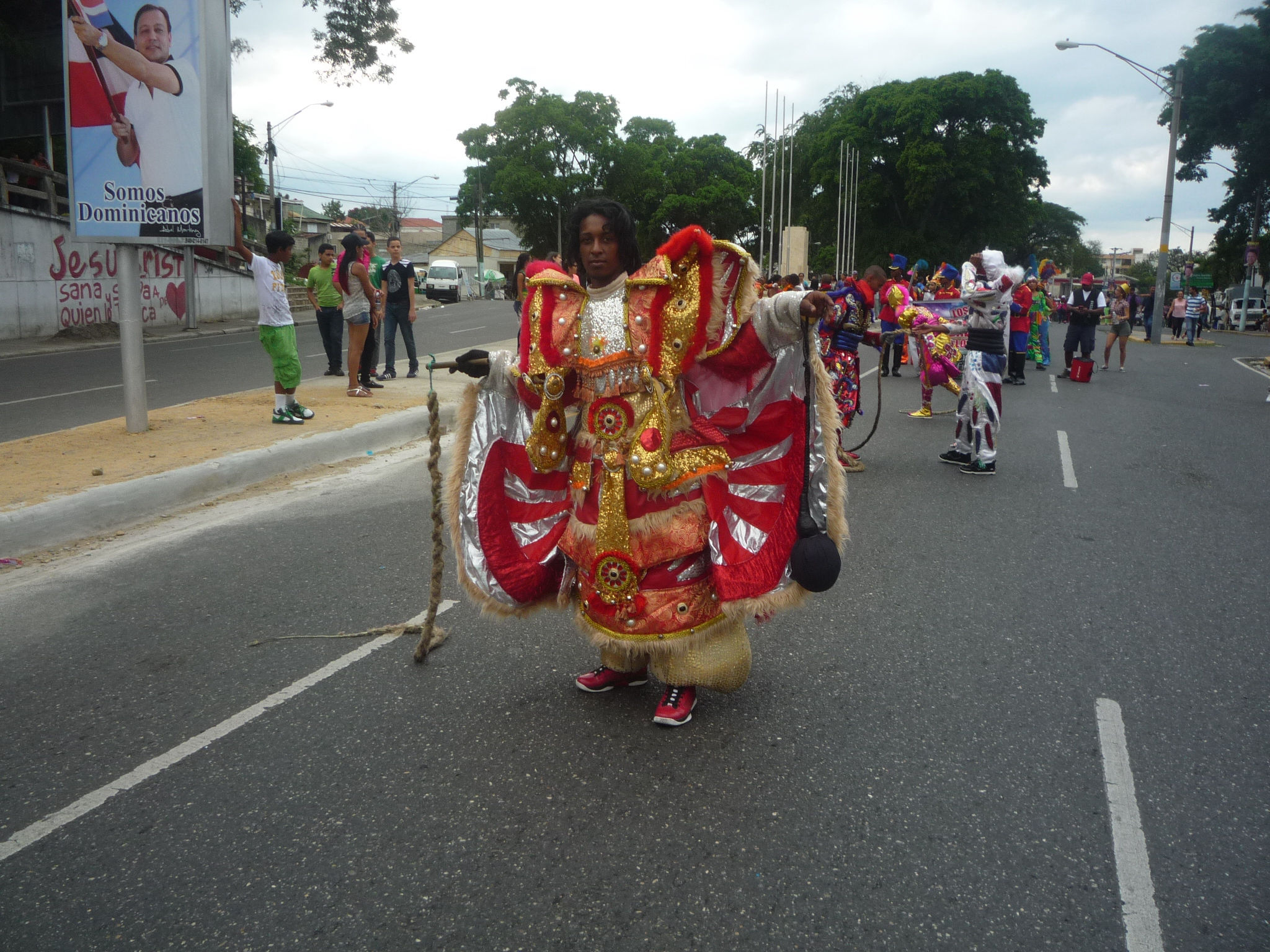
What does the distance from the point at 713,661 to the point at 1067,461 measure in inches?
261

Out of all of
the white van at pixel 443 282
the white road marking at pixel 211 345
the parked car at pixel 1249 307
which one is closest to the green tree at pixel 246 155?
the white van at pixel 443 282

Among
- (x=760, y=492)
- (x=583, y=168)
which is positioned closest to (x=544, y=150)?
(x=583, y=168)

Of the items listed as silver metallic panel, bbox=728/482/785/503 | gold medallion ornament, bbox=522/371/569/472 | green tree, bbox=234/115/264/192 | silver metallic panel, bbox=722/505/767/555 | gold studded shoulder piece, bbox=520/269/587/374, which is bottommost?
silver metallic panel, bbox=722/505/767/555

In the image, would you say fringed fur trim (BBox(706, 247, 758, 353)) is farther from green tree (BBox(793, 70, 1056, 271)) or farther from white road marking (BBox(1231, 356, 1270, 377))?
green tree (BBox(793, 70, 1056, 271))

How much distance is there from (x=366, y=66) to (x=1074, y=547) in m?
19.1

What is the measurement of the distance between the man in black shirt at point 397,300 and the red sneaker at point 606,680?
374 inches

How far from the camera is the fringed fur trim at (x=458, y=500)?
3.55 metres

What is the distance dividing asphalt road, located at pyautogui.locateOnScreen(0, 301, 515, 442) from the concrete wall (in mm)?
1703

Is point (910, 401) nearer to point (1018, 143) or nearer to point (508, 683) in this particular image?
point (508, 683)

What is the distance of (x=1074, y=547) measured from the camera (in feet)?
19.1

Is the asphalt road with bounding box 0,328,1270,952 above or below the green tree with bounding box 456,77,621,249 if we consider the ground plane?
below

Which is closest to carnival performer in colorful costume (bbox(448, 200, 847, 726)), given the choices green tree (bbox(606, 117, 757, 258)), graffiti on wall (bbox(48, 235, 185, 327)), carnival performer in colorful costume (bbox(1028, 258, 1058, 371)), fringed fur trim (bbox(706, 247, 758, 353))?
fringed fur trim (bbox(706, 247, 758, 353))

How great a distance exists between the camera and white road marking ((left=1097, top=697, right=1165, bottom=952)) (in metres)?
2.36

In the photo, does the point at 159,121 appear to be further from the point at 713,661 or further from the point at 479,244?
the point at 479,244
